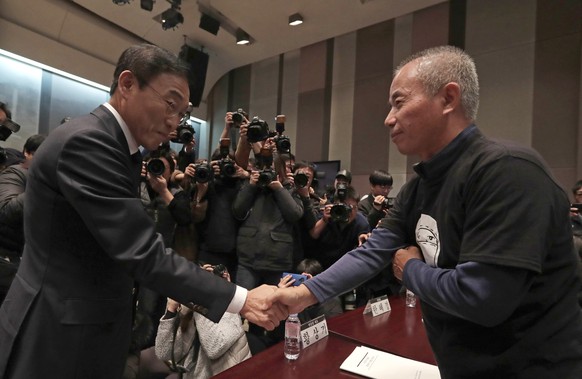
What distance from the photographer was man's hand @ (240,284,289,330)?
1197 millimetres

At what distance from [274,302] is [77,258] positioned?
0.61 meters

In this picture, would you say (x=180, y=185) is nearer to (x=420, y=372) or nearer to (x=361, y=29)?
(x=420, y=372)

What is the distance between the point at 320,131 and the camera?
6.39m

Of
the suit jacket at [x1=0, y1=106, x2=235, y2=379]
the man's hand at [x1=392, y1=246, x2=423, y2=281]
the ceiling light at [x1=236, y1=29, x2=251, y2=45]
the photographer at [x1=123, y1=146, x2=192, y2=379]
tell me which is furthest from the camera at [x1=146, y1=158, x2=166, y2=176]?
the ceiling light at [x1=236, y1=29, x2=251, y2=45]

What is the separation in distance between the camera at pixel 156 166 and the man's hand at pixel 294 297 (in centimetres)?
134

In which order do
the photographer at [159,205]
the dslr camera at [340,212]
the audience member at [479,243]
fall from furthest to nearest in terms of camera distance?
1. the dslr camera at [340,212]
2. the photographer at [159,205]
3. the audience member at [479,243]

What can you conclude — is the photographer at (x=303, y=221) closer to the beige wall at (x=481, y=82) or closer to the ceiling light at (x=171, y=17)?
the beige wall at (x=481, y=82)

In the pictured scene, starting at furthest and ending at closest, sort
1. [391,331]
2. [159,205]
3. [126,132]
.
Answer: [159,205]
[391,331]
[126,132]

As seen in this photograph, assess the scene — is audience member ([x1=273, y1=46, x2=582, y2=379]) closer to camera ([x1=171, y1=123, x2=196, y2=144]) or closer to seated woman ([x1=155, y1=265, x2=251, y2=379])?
seated woman ([x1=155, y1=265, x2=251, y2=379])

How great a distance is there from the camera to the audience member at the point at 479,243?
2.47ft

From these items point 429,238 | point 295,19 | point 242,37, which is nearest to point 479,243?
point 429,238

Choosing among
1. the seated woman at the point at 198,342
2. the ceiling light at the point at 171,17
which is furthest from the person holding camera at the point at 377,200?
the ceiling light at the point at 171,17

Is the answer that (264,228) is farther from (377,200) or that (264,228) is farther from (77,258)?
(77,258)

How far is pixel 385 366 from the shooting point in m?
1.23
